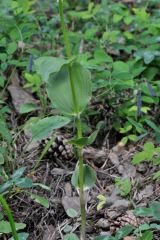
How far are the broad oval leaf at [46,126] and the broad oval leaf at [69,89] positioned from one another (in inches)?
2.2

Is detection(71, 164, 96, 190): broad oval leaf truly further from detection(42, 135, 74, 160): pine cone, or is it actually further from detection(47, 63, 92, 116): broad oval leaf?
detection(42, 135, 74, 160): pine cone

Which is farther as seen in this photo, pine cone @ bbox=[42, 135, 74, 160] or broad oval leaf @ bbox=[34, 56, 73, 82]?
pine cone @ bbox=[42, 135, 74, 160]

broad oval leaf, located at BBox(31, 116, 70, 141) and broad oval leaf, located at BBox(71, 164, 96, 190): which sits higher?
broad oval leaf, located at BBox(31, 116, 70, 141)

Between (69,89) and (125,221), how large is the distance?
1.68ft

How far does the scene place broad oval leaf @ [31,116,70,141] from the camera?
160 centimetres

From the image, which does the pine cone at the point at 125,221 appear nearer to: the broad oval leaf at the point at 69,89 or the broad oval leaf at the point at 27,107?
the broad oval leaf at the point at 69,89

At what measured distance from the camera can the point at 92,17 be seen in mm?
3045

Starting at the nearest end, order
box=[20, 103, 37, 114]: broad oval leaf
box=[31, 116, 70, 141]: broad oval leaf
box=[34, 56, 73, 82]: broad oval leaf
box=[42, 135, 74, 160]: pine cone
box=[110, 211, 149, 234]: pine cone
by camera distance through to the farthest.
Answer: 1. box=[34, 56, 73, 82]: broad oval leaf
2. box=[31, 116, 70, 141]: broad oval leaf
3. box=[110, 211, 149, 234]: pine cone
4. box=[42, 135, 74, 160]: pine cone
5. box=[20, 103, 37, 114]: broad oval leaf

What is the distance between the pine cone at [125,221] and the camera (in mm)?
1714

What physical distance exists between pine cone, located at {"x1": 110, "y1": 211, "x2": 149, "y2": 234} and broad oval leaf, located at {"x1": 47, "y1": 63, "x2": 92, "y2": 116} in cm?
42

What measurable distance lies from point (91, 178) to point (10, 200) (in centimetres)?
38

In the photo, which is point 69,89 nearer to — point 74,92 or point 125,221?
point 74,92

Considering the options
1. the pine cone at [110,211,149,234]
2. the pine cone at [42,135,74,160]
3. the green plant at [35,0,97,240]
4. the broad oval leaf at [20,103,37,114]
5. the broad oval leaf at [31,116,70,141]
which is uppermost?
the green plant at [35,0,97,240]

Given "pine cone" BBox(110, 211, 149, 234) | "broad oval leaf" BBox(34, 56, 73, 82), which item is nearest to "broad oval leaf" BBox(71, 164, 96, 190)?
"pine cone" BBox(110, 211, 149, 234)
